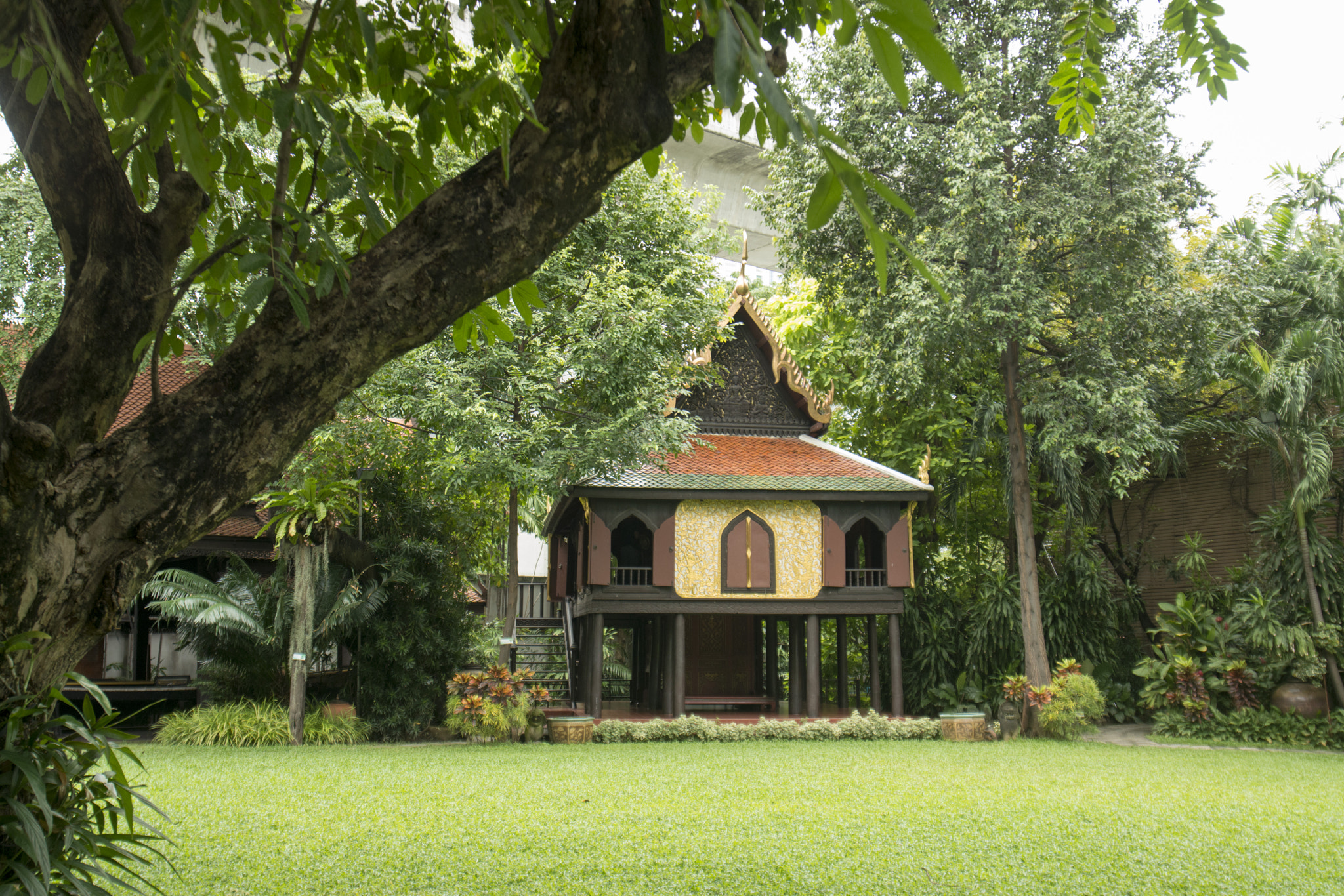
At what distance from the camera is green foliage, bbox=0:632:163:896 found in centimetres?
226

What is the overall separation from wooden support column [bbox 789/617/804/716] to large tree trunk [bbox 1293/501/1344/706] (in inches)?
257

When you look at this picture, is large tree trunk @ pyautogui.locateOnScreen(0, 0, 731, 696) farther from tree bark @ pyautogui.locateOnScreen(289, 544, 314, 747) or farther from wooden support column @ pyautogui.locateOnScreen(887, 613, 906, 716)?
wooden support column @ pyautogui.locateOnScreen(887, 613, 906, 716)

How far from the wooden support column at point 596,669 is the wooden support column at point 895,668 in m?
3.90

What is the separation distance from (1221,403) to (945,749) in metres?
7.93

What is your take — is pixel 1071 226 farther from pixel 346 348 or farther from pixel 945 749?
pixel 346 348

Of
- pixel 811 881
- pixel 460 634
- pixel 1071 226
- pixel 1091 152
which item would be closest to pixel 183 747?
pixel 460 634

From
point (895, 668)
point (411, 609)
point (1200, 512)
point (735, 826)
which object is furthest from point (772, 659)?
point (735, 826)

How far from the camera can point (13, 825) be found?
2.36m

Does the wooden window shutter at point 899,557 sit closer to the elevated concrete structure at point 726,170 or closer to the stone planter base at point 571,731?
the stone planter base at point 571,731

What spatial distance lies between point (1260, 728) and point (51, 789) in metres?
13.4

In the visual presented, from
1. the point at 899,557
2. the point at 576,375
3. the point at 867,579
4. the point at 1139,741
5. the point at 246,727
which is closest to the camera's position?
the point at 246,727

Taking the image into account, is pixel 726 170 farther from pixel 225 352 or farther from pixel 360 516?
pixel 225 352

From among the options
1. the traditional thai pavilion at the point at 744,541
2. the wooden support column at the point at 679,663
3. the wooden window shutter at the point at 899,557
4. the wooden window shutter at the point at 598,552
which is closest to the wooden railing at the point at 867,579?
the traditional thai pavilion at the point at 744,541

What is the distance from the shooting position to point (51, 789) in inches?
99.3
